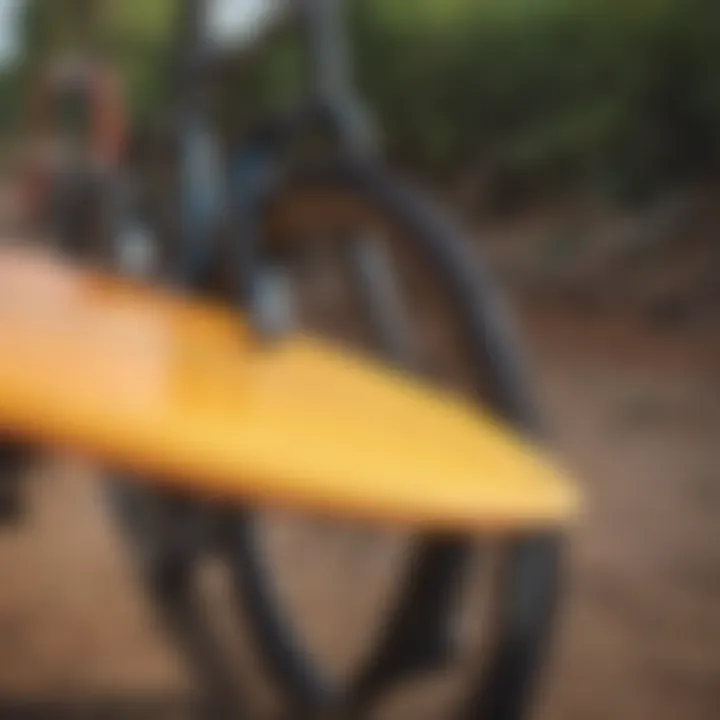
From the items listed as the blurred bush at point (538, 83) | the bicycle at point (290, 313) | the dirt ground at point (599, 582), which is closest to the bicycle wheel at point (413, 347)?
the bicycle at point (290, 313)

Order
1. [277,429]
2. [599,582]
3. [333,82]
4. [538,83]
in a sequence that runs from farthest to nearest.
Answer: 1. [538,83]
2. [599,582]
3. [333,82]
4. [277,429]

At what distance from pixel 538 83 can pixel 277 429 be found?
187 cm

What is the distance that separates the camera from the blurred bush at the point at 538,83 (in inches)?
87.1

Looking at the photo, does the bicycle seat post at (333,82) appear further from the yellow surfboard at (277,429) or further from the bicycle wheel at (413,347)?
the yellow surfboard at (277,429)

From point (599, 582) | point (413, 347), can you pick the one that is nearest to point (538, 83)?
point (599, 582)

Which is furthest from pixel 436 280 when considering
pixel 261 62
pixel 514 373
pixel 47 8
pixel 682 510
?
pixel 47 8

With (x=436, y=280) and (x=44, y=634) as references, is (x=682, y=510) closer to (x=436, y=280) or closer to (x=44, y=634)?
Answer: (x=44, y=634)

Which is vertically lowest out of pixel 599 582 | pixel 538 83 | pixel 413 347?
pixel 599 582

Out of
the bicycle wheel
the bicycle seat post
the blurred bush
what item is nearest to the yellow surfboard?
the bicycle wheel

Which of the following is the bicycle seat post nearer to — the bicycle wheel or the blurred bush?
the bicycle wheel

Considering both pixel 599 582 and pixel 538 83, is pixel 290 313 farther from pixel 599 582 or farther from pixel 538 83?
pixel 538 83

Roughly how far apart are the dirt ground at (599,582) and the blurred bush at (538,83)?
509 mm

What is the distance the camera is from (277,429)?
2.08ft

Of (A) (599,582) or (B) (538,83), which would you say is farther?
(B) (538,83)
